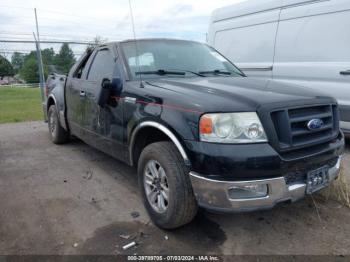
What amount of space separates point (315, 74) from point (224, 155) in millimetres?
3480

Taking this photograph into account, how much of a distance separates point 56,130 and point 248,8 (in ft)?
13.4

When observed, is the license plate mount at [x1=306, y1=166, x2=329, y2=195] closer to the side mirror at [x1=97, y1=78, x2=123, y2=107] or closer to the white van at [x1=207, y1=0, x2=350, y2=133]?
the side mirror at [x1=97, y1=78, x2=123, y2=107]

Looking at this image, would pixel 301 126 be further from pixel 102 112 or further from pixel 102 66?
pixel 102 66

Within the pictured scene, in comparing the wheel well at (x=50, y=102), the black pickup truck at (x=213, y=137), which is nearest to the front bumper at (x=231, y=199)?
the black pickup truck at (x=213, y=137)

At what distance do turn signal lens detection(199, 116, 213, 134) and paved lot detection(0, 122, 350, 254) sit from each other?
949mm

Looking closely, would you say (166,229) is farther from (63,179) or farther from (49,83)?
(49,83)

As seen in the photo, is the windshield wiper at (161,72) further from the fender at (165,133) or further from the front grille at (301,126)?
the front grille at (301,126)

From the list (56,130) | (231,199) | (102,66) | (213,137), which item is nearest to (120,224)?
(231,199)

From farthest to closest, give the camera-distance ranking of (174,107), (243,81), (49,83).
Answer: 1. (49,83)
2. (243,81)
3. (174,107)

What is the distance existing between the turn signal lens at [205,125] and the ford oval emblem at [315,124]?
2.65 feet

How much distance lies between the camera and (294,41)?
544 cm

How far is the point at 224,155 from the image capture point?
238 centimetres

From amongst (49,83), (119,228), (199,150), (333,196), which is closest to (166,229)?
(119,228)

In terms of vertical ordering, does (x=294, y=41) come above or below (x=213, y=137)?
above
